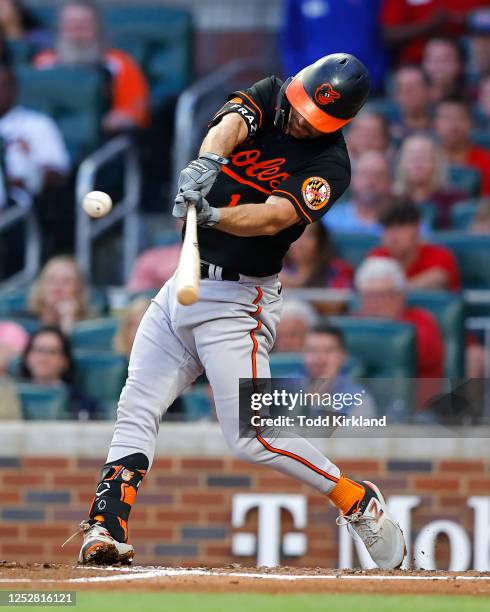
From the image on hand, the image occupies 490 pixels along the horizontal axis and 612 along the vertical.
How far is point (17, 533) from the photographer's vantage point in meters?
6.78

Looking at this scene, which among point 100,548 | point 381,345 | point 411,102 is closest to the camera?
point 100,548

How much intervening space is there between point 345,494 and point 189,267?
3.78 ft

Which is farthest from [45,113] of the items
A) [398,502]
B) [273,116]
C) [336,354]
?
[273,116]

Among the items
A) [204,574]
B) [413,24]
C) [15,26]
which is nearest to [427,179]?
[413,24]

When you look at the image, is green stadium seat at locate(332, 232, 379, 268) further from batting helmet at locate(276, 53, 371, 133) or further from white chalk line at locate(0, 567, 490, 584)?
white chalk line at locate(0, 567, 490, 584)

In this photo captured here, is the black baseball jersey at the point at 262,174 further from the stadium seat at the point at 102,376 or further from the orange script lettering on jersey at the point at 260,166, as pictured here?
the stadium seat at the point at 102,376

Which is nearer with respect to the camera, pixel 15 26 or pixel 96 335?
pixel 96 335

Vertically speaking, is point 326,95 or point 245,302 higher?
point 326,95

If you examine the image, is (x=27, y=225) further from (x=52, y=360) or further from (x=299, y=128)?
(x=299, y=128)

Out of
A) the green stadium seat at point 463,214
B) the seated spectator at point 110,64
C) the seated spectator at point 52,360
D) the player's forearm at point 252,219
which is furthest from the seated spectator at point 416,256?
the player's forearm at point 252,219

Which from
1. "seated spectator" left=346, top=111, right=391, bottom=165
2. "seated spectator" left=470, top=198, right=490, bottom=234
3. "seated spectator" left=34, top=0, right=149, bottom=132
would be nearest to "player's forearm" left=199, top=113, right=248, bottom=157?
"seated spectator" left=470, top=198, right=490, bottom=234

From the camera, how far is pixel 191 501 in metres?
6.70

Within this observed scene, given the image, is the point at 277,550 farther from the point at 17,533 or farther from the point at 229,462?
the point at 17,533

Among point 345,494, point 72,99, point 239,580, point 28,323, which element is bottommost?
point 239,580
